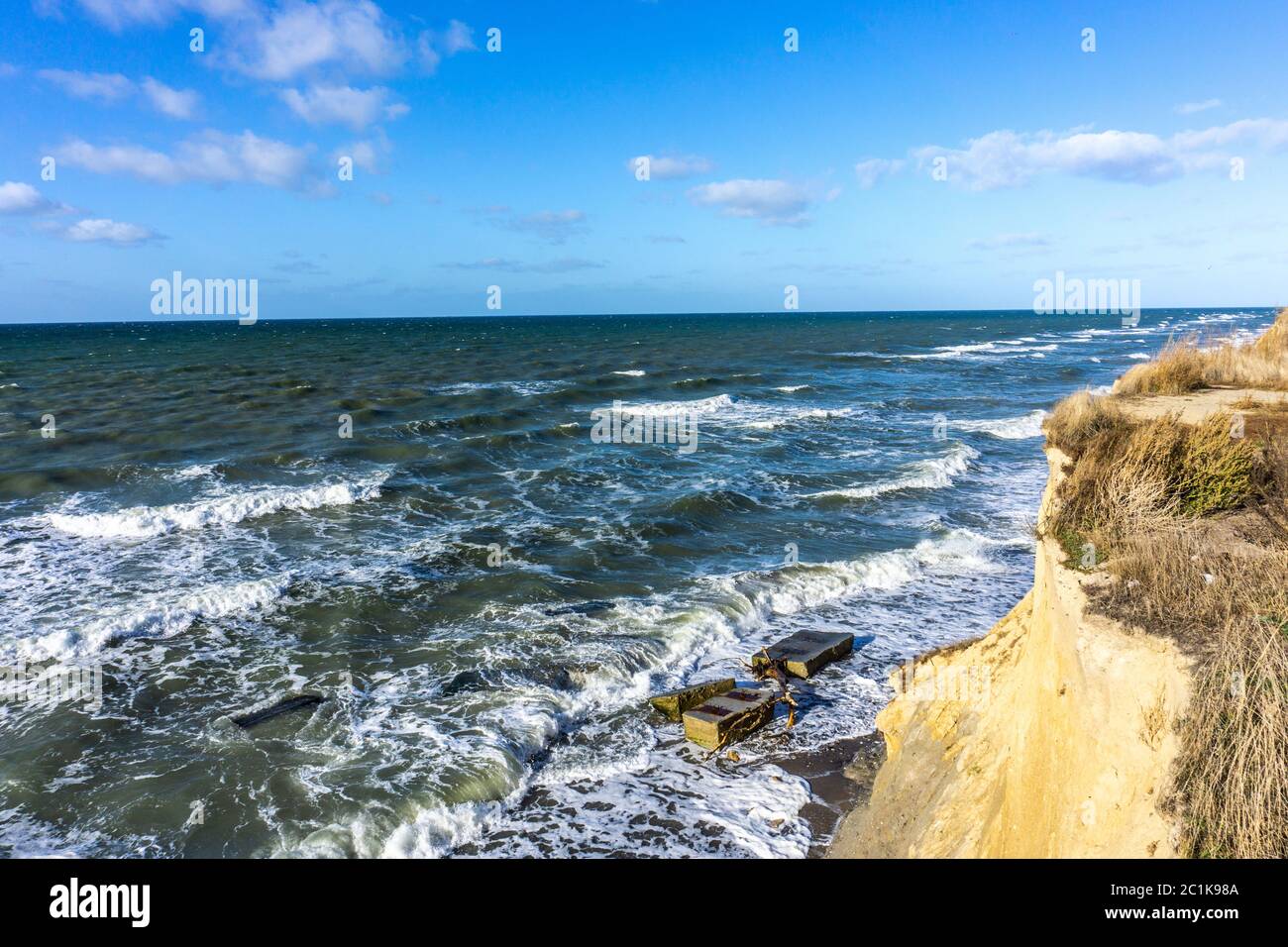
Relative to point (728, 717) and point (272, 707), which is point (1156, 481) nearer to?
point (728, 717)

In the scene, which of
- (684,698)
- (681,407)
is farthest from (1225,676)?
(681,407)

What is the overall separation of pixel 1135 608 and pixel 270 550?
58.2 feet

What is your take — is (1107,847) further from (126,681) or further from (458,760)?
(126,681)

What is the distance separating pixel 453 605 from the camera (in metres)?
15.4

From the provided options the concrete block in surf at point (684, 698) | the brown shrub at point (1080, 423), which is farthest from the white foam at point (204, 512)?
the brown shrub at point (1080, 423)

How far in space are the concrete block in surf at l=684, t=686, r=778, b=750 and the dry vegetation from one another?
182 inches

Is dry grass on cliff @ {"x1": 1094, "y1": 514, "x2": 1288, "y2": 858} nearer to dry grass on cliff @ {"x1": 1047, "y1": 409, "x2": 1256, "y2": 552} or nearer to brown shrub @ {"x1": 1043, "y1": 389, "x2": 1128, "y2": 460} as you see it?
dry grass on cliff @ {"x1": 1047, "y1": 409, "x2": 1256, "y2": 552}

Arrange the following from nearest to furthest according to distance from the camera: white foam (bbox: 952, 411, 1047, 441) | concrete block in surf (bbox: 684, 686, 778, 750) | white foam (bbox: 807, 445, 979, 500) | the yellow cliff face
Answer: the yellow cliff face
concrete block in surf (bbox: 684, 686, 778, 750)
white foam (bbox: 807, 445, 979, 500)
white foam (bbox: 952, 411, 1047, 441)

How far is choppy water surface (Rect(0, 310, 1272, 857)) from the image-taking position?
927cm

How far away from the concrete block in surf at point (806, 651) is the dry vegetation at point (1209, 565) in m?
4.73

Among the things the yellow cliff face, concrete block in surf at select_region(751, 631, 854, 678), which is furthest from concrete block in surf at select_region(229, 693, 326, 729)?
the yellow cliff face

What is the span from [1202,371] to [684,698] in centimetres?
1354

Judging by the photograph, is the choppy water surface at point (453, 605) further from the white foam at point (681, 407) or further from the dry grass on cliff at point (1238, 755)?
the dry grass on cliff at point (1238, 755)

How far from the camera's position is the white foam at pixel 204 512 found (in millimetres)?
19594
